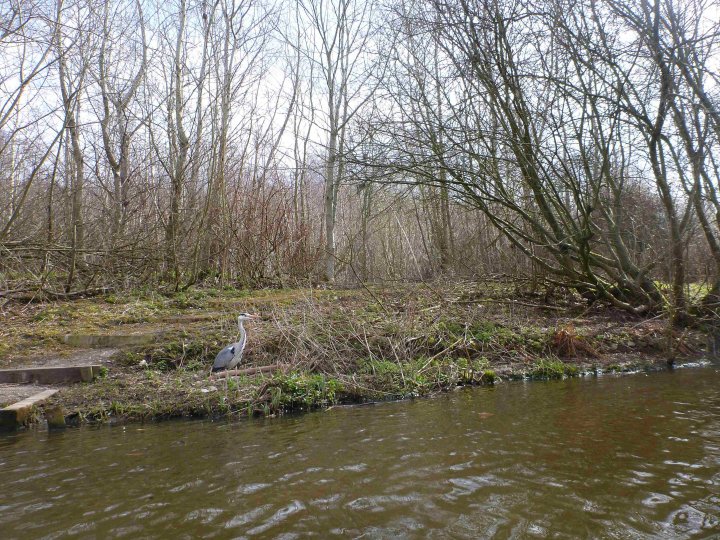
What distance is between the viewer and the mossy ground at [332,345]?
6.29 m

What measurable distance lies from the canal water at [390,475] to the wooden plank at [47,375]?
144 centimetres

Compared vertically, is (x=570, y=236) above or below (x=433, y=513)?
above

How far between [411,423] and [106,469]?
8.97 feet

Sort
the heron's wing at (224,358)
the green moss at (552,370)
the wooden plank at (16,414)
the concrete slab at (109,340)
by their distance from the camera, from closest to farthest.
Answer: the wooden plank at (16,414)
the heron's wing at (224,358)
the green moss at (552,370)
the concrete slab at (109,340)

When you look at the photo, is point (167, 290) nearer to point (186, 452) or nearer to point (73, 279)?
point (73, 279)

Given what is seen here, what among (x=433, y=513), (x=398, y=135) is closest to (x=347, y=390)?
(x=433, y=513)

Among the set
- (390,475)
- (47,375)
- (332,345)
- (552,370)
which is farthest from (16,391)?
(552,370)

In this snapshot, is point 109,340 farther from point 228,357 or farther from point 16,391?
point 228,357

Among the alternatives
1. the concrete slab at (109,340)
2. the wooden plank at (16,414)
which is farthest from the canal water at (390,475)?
the concrete slab at (109,340)

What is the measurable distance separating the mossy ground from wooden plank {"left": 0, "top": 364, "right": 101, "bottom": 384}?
28cm

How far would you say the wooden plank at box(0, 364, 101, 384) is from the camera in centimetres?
670

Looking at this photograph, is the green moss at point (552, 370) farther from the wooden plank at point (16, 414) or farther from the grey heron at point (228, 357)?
the wooden plank at point (16, 414)

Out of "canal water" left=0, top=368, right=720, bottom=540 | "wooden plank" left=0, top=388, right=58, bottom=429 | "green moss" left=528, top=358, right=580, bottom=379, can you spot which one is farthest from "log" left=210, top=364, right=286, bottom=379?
"green moss" left=528, top=358, right=580, bottom=379

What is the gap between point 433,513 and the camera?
302 cm
